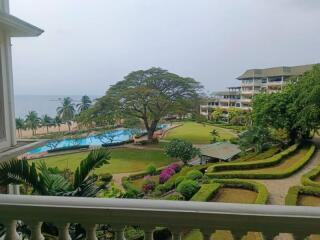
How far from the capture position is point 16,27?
5.87ft

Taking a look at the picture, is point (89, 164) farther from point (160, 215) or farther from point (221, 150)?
point (221, 150)

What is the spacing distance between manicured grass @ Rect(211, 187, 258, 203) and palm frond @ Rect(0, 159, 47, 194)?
5.52m

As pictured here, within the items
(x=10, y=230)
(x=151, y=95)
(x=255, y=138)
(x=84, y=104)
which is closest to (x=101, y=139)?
(x=84, y=104)

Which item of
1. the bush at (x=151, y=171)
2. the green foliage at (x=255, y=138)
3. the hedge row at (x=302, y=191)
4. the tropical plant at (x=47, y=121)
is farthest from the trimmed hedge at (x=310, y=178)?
the tropical plant at (x=47, y=121)

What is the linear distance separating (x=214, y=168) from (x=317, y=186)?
3.19 m

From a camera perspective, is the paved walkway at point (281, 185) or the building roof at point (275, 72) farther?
the building roof at point (275, 72)

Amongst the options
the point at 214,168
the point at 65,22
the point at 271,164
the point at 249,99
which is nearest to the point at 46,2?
the point at 65,22

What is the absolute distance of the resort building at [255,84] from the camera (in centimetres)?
1071

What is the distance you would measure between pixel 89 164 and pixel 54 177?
0.76 feet

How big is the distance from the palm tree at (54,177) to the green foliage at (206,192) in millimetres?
4729

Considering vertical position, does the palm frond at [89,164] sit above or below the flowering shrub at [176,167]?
above

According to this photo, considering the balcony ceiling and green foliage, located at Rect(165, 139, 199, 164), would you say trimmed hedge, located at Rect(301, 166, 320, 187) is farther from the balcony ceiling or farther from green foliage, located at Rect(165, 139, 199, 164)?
the balcony ceiling

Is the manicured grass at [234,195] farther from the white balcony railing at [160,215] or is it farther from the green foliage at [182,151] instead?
the white balcony railing at [160,215]

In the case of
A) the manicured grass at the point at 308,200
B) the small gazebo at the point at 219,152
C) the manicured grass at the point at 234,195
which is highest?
the manicured grass at the point at 308,200
